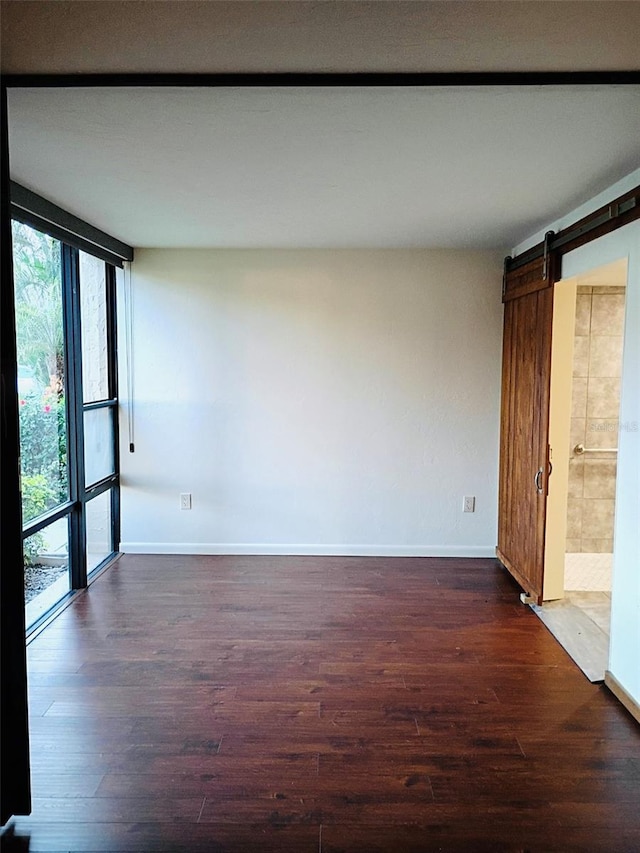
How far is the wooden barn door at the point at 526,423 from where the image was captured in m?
3.62

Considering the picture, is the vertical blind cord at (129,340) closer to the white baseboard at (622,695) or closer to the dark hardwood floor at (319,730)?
the dark hardwood floor at (319,730)

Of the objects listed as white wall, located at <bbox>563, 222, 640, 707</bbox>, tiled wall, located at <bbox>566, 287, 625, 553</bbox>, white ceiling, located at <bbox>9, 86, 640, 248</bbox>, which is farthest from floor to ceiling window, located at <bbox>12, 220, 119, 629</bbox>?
tiled wall, located at <bbox>566, 287, 625, 553</bbox>

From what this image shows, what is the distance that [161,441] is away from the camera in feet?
15.3

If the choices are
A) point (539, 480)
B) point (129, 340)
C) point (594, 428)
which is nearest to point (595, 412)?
point (594, 428)

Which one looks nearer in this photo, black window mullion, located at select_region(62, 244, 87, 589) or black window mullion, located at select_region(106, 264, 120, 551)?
black window mullion, located at select_region(62, 244, 87, 589)

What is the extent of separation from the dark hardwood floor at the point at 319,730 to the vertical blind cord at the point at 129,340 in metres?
1.38

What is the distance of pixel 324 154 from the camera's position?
2.38 metres

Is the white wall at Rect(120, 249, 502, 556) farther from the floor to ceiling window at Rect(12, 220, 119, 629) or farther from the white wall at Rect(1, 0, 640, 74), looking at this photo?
the white wall at Rect(1, 0, 640, 74)

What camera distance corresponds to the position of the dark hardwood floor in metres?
1.92

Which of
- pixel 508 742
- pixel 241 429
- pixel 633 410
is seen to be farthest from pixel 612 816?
pixel 241 429

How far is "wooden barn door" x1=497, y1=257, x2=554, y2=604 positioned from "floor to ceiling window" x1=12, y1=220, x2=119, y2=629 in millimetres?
2932

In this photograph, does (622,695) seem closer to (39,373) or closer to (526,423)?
(526,423)

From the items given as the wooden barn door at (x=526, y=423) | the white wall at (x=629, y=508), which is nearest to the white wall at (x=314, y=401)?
the wooden barn door at (x=526, y=423)

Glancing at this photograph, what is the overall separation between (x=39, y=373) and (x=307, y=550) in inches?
93.8
